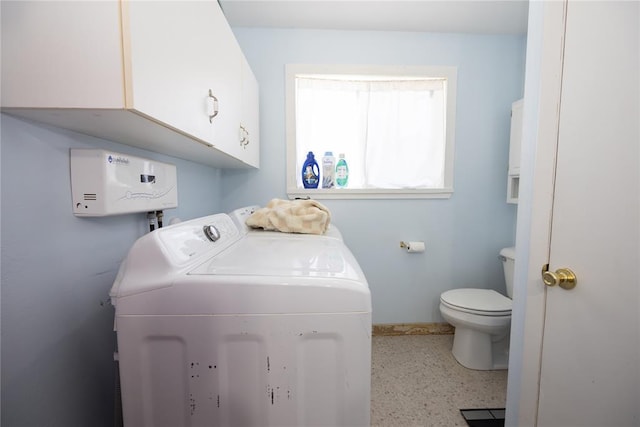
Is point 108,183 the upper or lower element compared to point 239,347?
upper

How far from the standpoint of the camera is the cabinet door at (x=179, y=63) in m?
0.56

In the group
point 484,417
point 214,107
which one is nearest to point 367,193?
point 214,107

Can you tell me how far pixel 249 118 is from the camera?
1571 mm

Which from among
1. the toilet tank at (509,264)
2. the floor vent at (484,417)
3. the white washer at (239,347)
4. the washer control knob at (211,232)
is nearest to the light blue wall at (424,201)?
the toilet tank at (509,264)

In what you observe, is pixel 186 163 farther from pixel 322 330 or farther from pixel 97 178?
pixel 322 330

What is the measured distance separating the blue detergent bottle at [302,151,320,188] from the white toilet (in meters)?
1.26

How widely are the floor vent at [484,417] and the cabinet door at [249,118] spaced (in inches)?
72.4

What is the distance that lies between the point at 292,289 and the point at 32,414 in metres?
0.81

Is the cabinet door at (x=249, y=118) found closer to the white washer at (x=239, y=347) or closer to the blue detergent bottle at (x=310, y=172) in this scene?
the blue detergent bottle at (x=310, y=172)

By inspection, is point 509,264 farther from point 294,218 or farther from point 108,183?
point 108,183

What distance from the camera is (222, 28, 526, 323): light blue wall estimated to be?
1.95 metres

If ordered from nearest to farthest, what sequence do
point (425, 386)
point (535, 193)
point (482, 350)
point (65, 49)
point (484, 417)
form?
point (65, 49) → point (535, 193) → point (484, 417) → point (425, 386) → point (482, 350)

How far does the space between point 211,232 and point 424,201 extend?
5.50 ft

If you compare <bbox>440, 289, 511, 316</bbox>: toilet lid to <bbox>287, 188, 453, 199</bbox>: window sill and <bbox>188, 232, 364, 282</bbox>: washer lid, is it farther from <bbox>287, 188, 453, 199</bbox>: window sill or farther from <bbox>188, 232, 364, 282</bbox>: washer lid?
<bbox>188, 232, 364, 282</bbox>: washer lid
